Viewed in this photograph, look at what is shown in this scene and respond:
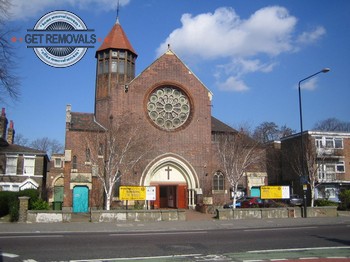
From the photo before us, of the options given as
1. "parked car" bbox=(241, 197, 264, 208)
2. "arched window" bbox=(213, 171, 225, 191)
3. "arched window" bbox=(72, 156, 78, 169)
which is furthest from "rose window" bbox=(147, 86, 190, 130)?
"parked car" bbox=(241, 197, 264, 208)

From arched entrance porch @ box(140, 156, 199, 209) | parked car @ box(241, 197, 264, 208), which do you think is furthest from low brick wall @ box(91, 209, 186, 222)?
parked car @ box(241, 197, 264, 208)

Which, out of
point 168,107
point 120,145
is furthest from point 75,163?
point 168,107

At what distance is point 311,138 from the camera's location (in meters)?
47.4

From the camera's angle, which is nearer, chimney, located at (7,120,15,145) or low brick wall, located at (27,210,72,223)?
low brick wall, located at (27,210,72,223)

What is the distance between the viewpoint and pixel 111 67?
40469 mm

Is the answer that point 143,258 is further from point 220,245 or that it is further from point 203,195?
point 203,195

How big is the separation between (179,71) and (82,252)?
29.1 meters

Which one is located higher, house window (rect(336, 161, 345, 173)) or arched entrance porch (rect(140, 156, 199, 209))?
house window (rect(336, 161, 345, 173))

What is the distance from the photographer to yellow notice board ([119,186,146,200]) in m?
27.3

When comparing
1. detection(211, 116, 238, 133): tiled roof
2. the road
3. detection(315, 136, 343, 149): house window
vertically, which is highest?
detection(211, 116, 238, 133): tiled roof

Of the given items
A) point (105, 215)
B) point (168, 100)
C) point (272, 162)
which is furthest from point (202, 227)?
point (272, 162)

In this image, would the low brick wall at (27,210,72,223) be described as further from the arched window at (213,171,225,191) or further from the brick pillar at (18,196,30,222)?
the arched window at (213,171,225,191)

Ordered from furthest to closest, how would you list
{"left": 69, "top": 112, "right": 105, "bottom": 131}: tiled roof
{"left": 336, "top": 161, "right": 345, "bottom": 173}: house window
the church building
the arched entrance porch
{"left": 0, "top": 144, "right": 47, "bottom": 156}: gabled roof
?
{"left": 336, "top": 161, "right": 345, "bottom": 173}: house window, {"left": 0, "top": 144, "right": 47, "bottom": 156}: gabled roof, the arched entrance porch, {"left": 69, "top": 112, "right": 105, "bottom": 131}: tiled roof, the church building

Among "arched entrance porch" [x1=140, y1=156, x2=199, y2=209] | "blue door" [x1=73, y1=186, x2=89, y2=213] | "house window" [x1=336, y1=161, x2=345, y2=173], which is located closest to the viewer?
"blue door" [x1=73, y1=186, x2=89, y2=213]
